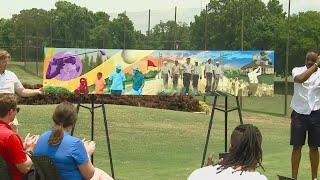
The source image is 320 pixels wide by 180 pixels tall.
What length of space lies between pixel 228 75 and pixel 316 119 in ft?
41.0

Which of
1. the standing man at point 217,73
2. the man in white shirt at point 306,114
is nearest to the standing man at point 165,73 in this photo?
the standing man at point 217,73

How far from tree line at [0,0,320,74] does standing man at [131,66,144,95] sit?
10.5 m

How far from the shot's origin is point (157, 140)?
42.2ft

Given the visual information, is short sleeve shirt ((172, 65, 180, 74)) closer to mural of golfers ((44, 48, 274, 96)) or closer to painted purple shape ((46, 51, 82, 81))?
mural of golfers ((44, 48, 274, 96))

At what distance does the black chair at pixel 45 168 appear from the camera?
441 cm

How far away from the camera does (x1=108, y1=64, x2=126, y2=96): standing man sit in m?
15.4

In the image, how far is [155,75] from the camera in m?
18.4

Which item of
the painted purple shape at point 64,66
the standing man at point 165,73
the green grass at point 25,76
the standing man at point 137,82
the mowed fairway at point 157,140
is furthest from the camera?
the green grass at point 25,76

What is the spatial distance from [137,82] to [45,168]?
12775 mm

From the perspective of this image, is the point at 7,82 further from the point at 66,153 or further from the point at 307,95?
the point at 307,95

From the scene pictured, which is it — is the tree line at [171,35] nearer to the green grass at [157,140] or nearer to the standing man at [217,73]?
the standing man at [217,73]

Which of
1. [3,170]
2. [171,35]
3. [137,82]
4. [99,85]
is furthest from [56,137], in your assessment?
[171,35]

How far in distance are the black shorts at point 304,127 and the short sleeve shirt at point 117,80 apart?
8399 mm

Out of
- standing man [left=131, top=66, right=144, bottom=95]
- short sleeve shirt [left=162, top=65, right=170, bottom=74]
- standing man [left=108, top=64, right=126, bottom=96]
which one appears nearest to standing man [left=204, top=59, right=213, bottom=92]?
short sleeve shirt [left=162, top=65, right=170, bottom=74]
